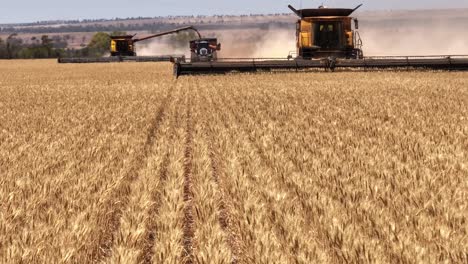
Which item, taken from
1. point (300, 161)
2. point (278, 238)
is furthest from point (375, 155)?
point (278, 238)

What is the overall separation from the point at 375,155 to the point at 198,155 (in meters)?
1.82

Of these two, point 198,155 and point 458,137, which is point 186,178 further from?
point 458,137

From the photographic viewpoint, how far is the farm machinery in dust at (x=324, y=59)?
20797 mm

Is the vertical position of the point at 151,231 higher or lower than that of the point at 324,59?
lower

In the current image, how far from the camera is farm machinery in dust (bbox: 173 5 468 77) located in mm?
20797

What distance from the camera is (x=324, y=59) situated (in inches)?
814

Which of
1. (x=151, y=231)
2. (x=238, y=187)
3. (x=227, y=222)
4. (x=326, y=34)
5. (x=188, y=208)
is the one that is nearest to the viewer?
(x=151, y=231)

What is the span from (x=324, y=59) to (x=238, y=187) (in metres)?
17.0

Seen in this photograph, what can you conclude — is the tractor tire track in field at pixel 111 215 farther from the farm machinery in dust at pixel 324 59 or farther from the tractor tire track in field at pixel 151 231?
the farm machinery in dust at pixel 324 59

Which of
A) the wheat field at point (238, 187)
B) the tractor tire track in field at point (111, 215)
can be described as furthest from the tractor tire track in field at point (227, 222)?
the tractor tire track in field at point (111, 215)

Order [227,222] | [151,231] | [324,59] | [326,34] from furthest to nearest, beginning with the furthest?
[326,34]
[324,59]
[227,222]
[151,231]

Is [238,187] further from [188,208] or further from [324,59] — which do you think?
[324,59]

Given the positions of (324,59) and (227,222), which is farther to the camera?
(324,59)

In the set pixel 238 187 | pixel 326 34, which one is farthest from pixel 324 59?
pixel 238 187
